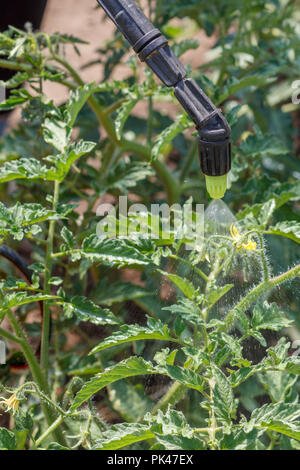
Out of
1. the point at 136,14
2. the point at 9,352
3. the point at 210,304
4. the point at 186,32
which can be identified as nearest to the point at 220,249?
the point at 210,304

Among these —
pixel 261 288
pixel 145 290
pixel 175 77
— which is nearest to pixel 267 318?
pixel 261 288

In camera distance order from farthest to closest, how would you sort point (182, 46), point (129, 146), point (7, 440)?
point (129, 146) < point (182, 46) < point (7, 440)

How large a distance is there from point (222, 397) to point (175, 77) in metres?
0.54

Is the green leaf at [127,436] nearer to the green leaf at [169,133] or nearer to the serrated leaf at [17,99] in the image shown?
the green leaf at [169,133]

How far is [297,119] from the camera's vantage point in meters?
3.24

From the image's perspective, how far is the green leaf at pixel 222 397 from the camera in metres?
1.08

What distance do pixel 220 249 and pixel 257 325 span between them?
0.19 m

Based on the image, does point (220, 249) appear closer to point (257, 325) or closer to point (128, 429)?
point (257, 325)

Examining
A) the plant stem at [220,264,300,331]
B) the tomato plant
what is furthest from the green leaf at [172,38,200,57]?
the plant stem at [220,264,300,331]

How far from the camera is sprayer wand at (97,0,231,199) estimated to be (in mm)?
1092

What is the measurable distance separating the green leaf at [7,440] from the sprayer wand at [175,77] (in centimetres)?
60

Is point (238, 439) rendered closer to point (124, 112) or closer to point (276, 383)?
point (276, 383)

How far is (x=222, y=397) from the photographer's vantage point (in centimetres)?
110

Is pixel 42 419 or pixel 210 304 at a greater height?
pixel 210 304
